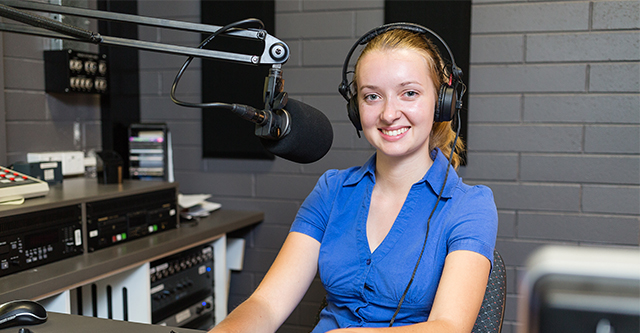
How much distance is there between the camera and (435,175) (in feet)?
4.53

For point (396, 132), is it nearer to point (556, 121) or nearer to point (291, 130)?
point (291, 130)

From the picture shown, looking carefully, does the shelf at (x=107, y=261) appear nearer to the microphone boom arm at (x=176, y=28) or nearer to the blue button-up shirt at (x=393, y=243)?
the blue button-up shirt at (x=393, y=243)

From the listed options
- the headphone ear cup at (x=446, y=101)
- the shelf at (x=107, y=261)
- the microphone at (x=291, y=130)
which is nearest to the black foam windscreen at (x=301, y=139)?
the microphone at (x=291, y=130)

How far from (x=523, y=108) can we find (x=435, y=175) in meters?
1.29

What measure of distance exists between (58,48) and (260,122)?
2.03 meters

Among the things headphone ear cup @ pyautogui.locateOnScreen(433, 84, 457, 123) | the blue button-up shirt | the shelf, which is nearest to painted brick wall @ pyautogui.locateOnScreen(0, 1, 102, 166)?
the shelf

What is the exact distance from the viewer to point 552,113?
7.88 feet

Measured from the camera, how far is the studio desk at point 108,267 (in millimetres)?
1263

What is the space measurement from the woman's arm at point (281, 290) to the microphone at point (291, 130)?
1.50ft

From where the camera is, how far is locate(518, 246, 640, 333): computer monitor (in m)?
0.28

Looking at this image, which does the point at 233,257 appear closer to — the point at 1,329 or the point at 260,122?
the point at 1,329

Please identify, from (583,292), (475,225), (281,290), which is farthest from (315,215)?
(583,292)

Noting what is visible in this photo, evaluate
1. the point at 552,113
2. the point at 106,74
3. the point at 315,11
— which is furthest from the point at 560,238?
the point at 106,74

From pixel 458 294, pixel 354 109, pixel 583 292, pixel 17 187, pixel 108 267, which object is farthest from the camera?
pixel 108 267
